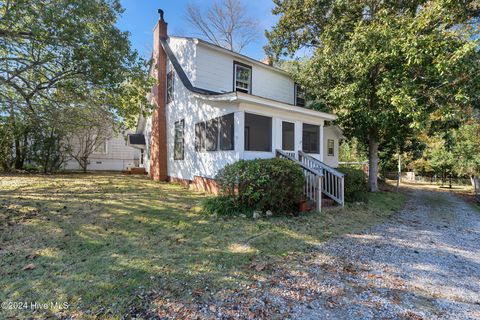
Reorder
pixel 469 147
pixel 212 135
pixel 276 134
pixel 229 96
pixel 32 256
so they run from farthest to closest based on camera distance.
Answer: pixel 469 147, pixel 212 135, pixel 276 134, pixel 229 96, pixel 32 256

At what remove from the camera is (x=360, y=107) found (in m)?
10.3

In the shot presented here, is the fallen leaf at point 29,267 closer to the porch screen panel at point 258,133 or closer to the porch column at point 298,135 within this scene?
the porch screen panel at point 258,133

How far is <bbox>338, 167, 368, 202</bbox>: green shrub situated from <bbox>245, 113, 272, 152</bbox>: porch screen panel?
289 centimetres

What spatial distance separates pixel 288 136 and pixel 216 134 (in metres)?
2.75

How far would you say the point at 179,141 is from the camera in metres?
12.1

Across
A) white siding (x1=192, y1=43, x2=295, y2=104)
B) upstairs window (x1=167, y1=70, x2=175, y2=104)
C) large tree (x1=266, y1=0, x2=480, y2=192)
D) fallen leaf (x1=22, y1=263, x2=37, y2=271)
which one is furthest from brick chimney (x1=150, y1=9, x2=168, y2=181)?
fallen leaf (x1=22, y1=263, x2=37, y2=271)

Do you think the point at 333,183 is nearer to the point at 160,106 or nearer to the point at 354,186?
the point at 354,186

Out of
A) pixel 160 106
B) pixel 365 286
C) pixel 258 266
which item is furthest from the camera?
pixel 160 106

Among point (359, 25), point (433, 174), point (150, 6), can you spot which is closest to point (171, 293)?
point (359, 25)

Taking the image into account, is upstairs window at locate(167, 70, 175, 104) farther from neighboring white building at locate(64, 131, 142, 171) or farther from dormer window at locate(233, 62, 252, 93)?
neighboring white building at locate(64, 131, 142, 171)

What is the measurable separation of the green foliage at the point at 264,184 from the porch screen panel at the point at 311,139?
11.9 ft

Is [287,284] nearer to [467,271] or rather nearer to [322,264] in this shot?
[322,264]

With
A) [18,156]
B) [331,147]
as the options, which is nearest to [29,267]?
[331,147]

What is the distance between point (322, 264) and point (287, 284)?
938mm
